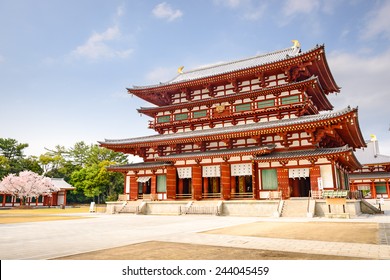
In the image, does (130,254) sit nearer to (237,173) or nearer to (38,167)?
(237,173)

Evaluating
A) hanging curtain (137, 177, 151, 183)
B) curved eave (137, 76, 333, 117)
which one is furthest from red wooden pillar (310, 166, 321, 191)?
hanging curtain (137, 177, 151, 183)

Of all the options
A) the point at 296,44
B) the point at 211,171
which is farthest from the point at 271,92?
the point at 211,171

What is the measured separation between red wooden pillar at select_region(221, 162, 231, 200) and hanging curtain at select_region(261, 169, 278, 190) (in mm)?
2726

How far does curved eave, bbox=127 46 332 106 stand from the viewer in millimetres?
23859

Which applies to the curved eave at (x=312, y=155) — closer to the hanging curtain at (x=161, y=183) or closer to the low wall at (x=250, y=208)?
the low wall at (x=250, y=208)

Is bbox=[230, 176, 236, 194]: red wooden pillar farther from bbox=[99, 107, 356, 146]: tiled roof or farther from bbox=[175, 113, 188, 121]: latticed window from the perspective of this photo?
Answer: bbox=[175, 113, 188, 121]: latticed window

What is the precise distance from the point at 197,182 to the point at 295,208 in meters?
8.51

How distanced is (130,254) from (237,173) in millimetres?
18243

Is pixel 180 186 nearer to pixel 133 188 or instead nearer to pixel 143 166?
pixel 143 166

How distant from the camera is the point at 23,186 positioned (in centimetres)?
4728

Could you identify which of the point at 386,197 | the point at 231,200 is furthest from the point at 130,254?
the point at 386,197

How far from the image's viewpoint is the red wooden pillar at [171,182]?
26391 mm

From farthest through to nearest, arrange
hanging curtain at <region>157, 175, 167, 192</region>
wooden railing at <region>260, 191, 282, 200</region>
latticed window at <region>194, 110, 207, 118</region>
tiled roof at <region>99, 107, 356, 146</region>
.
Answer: latticed window at <region>194, 110, 207, 118</region> < hanging curtain at <region>157, 175, 167, 192</region> < wooden railing at <region>260, 191, 282, 200</region> < tiled roof at <region>99, 107, 356, 146</region>

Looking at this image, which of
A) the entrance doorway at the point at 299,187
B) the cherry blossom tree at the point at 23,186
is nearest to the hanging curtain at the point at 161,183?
the entrance doorway at the point at 299,187
